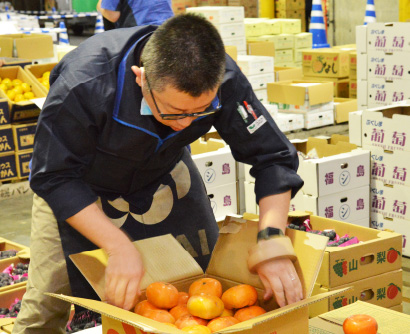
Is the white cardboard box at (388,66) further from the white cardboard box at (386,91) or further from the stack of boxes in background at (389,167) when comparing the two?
the stack of boxes in background at (389,167)

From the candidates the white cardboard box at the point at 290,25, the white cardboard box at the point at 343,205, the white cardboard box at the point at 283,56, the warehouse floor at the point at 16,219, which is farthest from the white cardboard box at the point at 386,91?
the white cardboard box at the point at 290,25

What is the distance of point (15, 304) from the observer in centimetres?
308

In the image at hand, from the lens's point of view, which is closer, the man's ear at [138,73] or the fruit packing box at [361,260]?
the man's ear at [138,73]

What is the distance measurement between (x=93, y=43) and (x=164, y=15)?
1.76 metres

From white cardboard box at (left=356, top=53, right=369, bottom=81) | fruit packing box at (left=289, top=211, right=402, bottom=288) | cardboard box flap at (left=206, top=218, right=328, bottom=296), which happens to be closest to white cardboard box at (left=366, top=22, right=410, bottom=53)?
white cardboard box at (left=356, top=53, right=369, bottom=81)

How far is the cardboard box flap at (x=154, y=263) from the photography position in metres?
1.74

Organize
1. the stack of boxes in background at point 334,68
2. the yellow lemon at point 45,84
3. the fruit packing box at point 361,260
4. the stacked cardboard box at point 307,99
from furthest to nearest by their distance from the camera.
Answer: the stack of boxes in background at point 334,68, the stacked cardboard box at point 307,99, the yellow lemon at point 45,84, the fruit packing box at point 361,260

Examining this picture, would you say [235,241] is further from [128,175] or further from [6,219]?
[6,219]

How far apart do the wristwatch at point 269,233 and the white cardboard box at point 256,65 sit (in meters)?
6.17

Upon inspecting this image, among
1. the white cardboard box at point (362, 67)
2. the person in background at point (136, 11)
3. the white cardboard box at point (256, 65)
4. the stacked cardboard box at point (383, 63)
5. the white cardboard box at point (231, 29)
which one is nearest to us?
the person in background at point (136, 11)

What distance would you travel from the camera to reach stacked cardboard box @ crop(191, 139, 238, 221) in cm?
448

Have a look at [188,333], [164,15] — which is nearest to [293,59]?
[164,15]

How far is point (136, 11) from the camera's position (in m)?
3.62

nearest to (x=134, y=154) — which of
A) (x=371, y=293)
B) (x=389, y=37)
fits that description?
(x=371, y=293)
